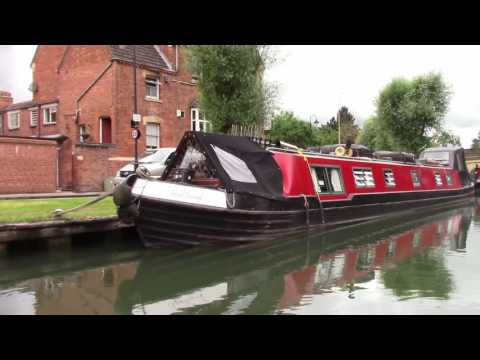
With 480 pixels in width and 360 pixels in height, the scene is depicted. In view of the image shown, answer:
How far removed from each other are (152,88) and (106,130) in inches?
109

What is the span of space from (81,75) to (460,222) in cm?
1652

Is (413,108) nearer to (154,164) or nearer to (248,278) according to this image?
(154,164)

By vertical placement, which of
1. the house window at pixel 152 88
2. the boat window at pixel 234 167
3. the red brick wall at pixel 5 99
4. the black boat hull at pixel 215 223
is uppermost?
the red brick wall at pixel 5 99

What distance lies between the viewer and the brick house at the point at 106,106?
16.6 metres

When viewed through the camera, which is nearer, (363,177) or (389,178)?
(363,177)

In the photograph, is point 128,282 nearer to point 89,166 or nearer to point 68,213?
point 68,213

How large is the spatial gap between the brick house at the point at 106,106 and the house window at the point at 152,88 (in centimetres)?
4

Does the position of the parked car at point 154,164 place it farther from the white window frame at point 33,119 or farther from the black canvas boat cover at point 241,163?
the white window frame at point 33,119

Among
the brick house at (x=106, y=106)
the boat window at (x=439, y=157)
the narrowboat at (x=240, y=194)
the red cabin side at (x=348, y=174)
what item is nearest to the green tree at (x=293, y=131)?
the brick house at (x=106, y=106)

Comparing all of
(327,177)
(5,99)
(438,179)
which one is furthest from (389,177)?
(5,99)

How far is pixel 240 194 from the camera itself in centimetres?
796

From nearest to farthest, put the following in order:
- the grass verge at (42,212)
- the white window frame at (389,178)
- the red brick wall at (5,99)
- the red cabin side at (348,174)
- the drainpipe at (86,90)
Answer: the grass verge at (42,212) → the red cabin side at (348,174) → the white window frame at (389,178) → the drainpipe at (86,90) → the red brick wall at (5,99)

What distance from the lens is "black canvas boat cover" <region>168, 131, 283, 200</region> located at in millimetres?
8008
